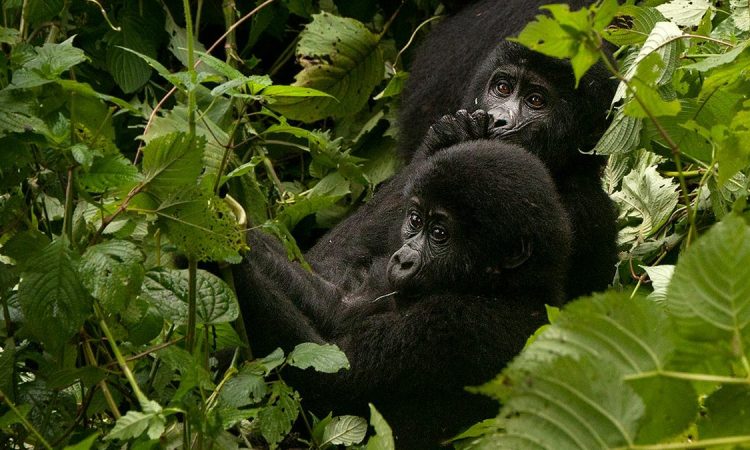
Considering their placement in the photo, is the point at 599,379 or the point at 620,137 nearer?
the point at 599,379

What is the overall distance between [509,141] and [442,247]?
0.80 m

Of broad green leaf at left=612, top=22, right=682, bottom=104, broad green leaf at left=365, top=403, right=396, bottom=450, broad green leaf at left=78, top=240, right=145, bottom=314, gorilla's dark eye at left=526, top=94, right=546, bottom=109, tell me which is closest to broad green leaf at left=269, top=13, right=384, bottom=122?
gorilla's dark eye at left=526, top=94, right=546, bottom=109

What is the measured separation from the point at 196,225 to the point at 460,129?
176 cm

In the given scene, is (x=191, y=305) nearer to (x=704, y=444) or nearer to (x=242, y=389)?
(x=242, y=389)

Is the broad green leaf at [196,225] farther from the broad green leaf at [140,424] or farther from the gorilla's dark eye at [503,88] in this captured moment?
the gorilla's dark eye at [503,88]

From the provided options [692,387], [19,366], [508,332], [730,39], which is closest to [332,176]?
[508,332]

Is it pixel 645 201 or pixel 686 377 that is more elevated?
pixel 686 377

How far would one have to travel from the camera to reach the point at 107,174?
7.75 feet

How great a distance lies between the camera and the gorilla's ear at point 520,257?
3.39 metres

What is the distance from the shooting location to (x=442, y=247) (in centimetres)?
349

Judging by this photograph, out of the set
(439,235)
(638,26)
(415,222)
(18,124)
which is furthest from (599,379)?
(638,26)

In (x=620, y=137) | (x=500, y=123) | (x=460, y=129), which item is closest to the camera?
(x=620, y=137)

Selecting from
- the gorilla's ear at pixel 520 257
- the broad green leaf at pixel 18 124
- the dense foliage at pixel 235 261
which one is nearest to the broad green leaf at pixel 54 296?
the dense foliage at pixel 235 261

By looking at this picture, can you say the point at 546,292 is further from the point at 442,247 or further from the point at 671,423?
the point at 671,423
